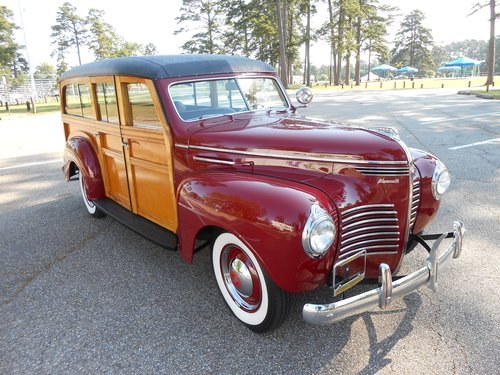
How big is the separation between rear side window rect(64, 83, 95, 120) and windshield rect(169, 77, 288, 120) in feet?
5.08

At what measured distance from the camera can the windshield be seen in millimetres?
3078

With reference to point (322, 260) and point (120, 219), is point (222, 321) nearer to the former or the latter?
point (322, 260)

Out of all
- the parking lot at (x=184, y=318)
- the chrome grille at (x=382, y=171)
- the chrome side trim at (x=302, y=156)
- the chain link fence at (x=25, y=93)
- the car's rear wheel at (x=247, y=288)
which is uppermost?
the chain link fence at (x=25, y=93)

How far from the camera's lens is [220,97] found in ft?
10.8

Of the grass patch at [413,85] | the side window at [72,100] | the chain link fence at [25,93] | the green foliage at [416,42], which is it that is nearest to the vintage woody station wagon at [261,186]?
the side window at [72,100]

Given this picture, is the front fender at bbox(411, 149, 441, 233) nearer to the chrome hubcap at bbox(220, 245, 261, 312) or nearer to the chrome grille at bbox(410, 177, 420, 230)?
the chrome grille at bbox(410, 177, 420, 230)

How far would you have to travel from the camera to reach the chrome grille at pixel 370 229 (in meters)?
2.23

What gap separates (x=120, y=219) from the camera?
3.65 meters

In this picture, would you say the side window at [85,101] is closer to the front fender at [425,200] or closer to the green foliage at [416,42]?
the front fender at [425,200]

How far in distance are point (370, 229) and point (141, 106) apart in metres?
2.18

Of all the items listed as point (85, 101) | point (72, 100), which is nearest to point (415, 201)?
point (85, 101)

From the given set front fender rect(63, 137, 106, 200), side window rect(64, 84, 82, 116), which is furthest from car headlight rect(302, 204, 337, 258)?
side window rect(64, 84, 82, 116)

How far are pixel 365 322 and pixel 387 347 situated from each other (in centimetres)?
25

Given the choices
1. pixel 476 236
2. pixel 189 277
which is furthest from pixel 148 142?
pixel 476 236
